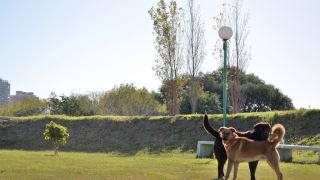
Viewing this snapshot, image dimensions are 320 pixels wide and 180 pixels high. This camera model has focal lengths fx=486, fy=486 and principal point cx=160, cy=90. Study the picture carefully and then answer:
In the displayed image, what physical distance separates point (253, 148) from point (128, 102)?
52.5 metres

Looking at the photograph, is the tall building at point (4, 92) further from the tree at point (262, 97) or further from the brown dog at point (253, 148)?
the brown dog at point (253, 148)

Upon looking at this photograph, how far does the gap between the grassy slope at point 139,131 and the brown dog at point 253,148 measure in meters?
14.7

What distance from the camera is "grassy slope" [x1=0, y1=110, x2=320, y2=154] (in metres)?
25.9

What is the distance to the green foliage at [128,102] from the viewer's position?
6072 cm

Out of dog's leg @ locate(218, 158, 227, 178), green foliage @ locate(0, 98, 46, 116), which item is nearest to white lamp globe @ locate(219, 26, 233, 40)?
dog's leg @ locate(218, 158, 227, 178)

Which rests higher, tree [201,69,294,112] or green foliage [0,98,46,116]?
tree [201,69,294,112]

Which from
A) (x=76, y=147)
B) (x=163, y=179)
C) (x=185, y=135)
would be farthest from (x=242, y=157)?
(x=76, y=147)

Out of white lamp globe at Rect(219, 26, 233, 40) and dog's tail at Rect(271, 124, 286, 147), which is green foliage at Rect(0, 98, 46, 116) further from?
dog's tail at Rect(271, 124, 286, 147)

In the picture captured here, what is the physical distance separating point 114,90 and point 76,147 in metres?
33.2

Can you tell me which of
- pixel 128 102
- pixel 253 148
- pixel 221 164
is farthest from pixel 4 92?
pixel 253 148

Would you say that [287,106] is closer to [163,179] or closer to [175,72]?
[175,72]

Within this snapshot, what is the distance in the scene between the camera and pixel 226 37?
45.8 ft

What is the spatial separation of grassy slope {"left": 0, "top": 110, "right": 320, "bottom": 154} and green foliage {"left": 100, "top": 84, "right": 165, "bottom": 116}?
977 inches

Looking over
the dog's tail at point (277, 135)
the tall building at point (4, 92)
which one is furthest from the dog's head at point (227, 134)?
the tall building at point (4, 92)
